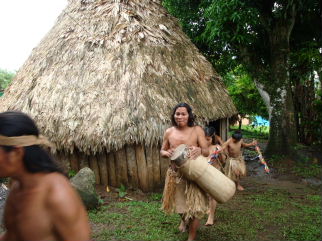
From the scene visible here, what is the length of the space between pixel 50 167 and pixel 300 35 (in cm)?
896

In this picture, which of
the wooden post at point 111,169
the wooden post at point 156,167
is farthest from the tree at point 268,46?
the wooden post at point 111,169

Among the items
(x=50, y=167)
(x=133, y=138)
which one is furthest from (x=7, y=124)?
(x=133, y=138)

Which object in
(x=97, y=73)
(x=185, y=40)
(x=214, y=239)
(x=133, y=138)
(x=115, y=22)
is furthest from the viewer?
(x=185, y=40)

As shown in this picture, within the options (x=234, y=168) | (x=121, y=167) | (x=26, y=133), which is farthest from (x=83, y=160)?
(x=26, y=133)

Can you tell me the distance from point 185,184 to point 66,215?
7.56 ft

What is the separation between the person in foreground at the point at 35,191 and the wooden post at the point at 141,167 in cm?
407

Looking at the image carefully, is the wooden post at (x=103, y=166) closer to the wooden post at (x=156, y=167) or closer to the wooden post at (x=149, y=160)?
the wooden post at (x=149, y=160)

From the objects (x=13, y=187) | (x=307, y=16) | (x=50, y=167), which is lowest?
(x=13, y=187)

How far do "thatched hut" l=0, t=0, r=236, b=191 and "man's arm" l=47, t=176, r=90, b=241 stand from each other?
Result: 3958 mm

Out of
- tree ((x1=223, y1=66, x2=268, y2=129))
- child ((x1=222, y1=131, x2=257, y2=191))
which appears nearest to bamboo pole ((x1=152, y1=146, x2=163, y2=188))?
child ((x1=222, y1=131, x2=257, y2=191))

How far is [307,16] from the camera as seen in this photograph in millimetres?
7840

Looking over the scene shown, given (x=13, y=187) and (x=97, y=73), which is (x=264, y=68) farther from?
(x=13, y=187)

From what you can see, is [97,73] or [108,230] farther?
[97,73]

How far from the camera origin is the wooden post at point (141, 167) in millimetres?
5523
